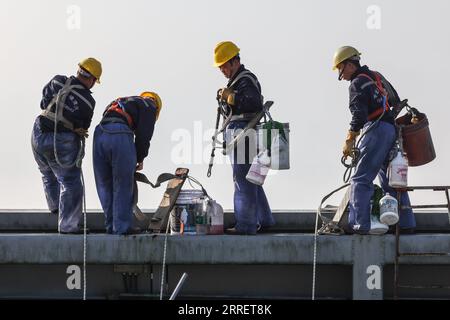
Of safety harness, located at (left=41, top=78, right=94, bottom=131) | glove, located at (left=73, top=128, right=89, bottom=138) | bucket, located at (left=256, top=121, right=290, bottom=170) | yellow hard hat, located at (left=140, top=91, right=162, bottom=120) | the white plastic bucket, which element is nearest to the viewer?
the white plastic bucket

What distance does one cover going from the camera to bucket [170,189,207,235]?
38.8 feet

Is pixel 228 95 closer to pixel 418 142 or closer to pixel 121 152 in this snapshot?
pixel 121 152

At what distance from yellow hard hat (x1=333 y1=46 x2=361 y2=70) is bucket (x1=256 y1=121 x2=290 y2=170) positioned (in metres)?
0.86

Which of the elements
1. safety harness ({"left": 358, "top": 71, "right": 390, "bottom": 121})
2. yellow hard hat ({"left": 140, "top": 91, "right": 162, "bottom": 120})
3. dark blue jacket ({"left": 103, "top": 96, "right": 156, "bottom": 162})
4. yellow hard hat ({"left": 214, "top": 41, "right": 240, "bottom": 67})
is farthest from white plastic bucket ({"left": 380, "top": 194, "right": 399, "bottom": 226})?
yellow hard hat ({"left": 140, "top": 91, "right": 162, "bottom": 120})

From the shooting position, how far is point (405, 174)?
38.0 ft

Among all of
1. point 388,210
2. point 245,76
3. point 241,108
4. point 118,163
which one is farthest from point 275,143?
point 118,163

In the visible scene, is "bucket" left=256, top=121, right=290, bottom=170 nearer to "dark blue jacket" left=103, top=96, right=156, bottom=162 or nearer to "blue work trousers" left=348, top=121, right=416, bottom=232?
"blue work trousers" left=348, top=121, right=416, bottom=232

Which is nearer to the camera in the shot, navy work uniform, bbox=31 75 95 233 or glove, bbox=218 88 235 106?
glove, bbox=218 88 235 106

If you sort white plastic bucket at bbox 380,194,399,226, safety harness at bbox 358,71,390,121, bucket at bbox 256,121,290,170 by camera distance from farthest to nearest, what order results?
bucket at bbox 256,121,290,170
safety harness at bbox 358,71,390,121
white plastic bucket at bbox 380,194,399,226

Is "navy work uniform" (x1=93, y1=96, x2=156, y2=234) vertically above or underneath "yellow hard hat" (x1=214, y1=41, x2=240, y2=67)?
underneath

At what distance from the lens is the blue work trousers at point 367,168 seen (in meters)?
11.5

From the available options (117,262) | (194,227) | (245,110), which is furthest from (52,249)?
(245,110)

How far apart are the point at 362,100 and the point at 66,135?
123 inches
